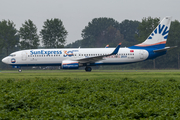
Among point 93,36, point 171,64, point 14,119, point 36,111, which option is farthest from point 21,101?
point 93,36

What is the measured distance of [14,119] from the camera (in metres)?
9.20

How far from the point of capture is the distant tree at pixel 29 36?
71938mm

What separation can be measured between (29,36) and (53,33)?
9.16m

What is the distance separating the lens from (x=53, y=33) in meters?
79.8

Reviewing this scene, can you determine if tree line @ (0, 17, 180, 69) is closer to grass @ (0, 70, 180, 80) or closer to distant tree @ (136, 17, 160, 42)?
distant tree @ (136, 17, 160, 42)

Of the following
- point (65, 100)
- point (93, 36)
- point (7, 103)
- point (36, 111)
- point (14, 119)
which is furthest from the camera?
point (93, 36)

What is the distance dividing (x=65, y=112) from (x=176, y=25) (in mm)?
80156

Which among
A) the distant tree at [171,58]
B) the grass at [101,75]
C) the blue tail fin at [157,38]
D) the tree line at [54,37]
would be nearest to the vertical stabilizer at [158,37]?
the blue tail fin at [157,38]

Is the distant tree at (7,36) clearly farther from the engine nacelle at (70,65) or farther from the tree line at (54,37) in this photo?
the engine nacelle at (70,65)

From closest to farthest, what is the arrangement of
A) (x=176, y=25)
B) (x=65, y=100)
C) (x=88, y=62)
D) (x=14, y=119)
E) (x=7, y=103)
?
(x=14, y=119) → (x=7, y=103) → (x=65, y=100) → (x=88, y=62) → (x=176, y=25)

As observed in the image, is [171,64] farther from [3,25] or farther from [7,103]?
[7,103]

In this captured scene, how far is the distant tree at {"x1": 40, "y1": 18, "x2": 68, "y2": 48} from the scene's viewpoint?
255 feet

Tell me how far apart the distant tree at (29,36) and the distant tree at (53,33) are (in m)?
5.47

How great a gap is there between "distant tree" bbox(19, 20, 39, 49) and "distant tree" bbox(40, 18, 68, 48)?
5.47m
